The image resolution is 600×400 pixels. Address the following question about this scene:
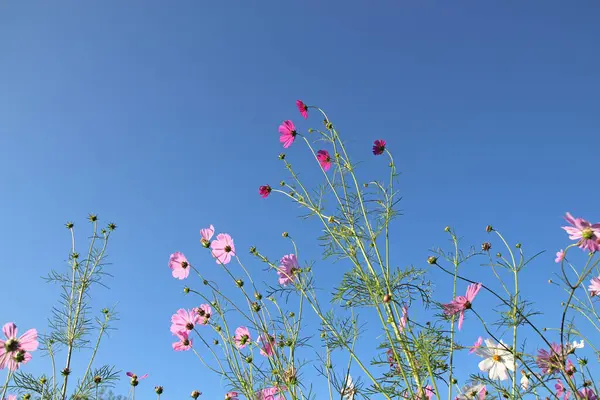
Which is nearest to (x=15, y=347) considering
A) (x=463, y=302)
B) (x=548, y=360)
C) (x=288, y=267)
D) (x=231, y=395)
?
(x=231, y=395)

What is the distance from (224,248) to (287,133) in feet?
2.10

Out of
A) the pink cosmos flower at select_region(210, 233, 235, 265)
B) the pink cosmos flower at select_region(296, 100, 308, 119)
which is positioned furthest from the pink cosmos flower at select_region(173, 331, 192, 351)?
the pink cosmos flower at select_region(296, 100, 308, 119)

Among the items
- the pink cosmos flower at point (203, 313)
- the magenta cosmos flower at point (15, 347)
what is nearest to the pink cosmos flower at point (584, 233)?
the pink cosmos flower at point (203, 313)

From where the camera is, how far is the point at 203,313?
2080 millimetres

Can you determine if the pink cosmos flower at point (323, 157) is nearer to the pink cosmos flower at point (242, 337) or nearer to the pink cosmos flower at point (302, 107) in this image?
the pink cosmos flower at point (302, 107)

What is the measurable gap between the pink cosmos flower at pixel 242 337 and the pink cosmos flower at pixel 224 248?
0.35 meters

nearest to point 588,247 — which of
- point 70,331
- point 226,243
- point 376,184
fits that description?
point 376,184

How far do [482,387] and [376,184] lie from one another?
0.90 m

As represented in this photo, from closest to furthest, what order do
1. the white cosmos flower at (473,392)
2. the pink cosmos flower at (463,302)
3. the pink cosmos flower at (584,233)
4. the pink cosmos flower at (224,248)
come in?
the pink cosmos flower at (584,233) → the pink cosmos flower at (463,302) → the white cosmos flower at (473,392) → the pink cosmos flower at (224,248)

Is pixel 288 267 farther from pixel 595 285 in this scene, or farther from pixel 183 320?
pixel 595 285

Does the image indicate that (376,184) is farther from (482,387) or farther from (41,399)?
(41,399)

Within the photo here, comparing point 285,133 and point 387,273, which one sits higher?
point 285,133

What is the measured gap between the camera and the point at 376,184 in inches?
77.8

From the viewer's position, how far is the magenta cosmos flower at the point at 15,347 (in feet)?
6.06
